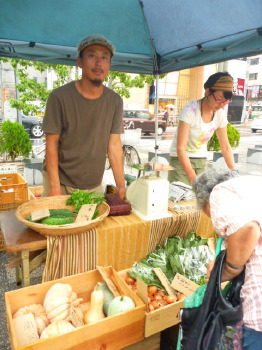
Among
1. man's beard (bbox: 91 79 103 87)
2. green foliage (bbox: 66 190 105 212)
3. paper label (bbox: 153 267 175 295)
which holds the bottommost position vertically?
paper label (bbox: 153 267 175 295)

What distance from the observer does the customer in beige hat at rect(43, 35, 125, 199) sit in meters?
2.29

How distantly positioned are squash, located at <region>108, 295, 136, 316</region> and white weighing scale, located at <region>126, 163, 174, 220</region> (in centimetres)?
69

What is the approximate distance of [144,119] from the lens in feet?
Answer: 57.5

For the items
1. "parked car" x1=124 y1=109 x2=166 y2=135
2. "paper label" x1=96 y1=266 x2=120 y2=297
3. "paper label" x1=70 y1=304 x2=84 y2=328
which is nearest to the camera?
"paper label" x1=70 y1=304 x2=84 y2=328

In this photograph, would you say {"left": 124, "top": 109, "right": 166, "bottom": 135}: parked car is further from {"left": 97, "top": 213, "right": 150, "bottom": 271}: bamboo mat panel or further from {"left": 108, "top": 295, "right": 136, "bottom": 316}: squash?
{"left": 108, "top": 295, "right": 136, "bottom": 316}: squash

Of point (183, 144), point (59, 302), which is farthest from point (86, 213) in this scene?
point (183, 144)

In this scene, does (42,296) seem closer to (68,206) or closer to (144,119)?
(68,206)

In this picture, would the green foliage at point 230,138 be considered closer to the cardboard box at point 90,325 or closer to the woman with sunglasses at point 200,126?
the woman with sunglasses at point 200,126

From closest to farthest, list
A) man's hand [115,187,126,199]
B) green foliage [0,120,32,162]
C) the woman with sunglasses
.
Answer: man's hand [115,187,126,199] < the woman with sunglasses < green foliage [0,120,32,162]

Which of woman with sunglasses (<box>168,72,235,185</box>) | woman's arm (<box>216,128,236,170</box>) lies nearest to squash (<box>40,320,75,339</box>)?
woman with sunglasses (<box>168,72,235,185</box>)

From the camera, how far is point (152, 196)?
2.13m

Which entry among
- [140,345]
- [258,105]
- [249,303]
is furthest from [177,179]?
[258,105]

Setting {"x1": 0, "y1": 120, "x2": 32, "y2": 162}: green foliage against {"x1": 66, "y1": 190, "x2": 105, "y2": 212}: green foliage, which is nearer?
{"x1": 66, "y1": 190, "x2": 105, "y2": 212}: green foliage

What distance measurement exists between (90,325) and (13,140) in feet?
15.4
